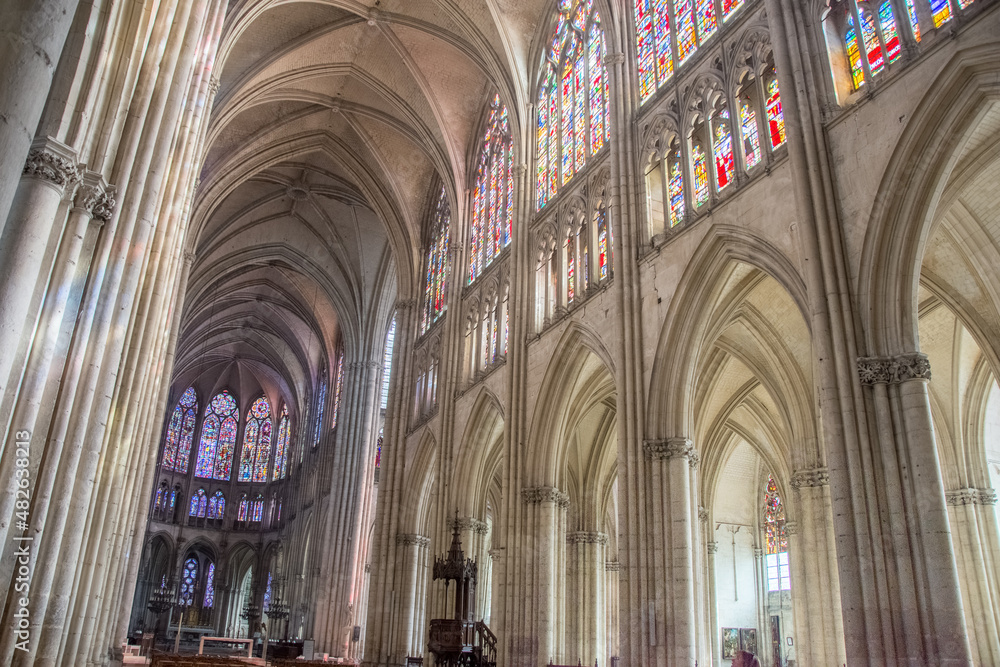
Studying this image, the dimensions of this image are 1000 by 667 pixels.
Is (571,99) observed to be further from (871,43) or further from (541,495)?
(541,495)

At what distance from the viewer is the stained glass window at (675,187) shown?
1388 centimetres

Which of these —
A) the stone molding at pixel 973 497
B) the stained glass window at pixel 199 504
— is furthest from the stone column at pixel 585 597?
the stained glass window at pixel 199 504

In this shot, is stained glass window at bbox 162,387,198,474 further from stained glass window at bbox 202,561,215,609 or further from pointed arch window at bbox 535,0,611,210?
pointed arch window at bbox 535,0,611,210

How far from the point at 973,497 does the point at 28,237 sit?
58.1ft

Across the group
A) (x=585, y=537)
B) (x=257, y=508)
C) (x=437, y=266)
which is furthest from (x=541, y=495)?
(x=257, y=508)

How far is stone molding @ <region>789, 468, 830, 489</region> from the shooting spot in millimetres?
16656

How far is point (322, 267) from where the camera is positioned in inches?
1357

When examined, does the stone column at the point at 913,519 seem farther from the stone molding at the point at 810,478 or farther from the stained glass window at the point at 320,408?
the stained glass window at the point at 320,408

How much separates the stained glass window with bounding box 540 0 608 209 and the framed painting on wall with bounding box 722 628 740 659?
45.8 ft

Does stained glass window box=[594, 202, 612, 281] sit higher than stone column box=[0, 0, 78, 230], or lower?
higher

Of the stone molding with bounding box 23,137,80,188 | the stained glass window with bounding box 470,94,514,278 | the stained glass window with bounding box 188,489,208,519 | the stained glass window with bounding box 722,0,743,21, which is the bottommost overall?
the stone molding with bounding box 23,137,80,188

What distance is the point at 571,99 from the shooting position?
1895 cm

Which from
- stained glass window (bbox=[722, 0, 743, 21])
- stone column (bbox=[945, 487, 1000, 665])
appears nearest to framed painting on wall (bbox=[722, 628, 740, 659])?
stone column (bbox=[945, 487, 1000, 665])

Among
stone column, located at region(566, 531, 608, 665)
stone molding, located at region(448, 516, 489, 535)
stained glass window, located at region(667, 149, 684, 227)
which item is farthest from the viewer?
stone column, located at region(566, 531, 608, 665)
